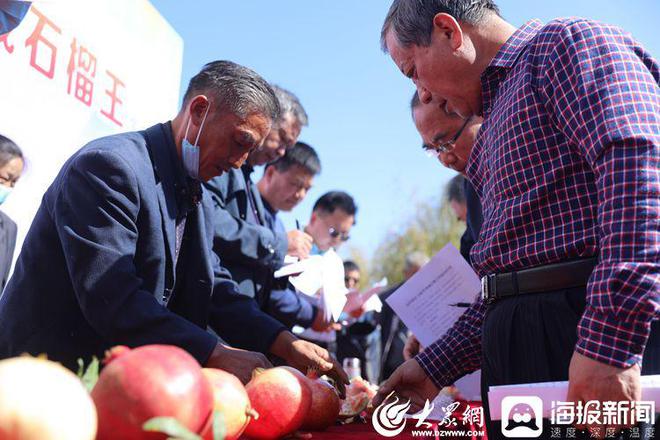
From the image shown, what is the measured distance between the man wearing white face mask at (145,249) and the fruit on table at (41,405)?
2.77 ft

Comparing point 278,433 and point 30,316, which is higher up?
point 30,316

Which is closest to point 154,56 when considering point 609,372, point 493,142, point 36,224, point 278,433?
point 36,224

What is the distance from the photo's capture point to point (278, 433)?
117 cm

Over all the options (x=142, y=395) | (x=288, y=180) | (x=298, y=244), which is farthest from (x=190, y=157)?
(x=288, y=180)

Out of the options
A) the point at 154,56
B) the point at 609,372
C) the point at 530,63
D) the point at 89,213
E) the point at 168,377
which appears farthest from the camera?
the point at 154,56

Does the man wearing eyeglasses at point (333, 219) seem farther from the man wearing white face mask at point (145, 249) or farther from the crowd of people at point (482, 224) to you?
the man wearing white face mask at point (145, 249)

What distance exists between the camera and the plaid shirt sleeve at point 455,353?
76.8 inches

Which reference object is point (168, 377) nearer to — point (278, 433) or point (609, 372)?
point (278, 433)

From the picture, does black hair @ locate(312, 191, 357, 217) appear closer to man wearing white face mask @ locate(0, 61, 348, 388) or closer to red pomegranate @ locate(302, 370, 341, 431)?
man wearing white face mask @ locate(0, 61, 348, 388)

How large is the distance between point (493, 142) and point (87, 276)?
1.13 m

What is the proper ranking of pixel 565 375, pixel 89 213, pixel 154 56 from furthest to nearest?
pixel 154 56
pixel 89 213
pixel 565 375

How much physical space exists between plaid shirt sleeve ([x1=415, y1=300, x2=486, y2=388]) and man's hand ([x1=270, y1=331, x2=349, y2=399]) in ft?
0.94

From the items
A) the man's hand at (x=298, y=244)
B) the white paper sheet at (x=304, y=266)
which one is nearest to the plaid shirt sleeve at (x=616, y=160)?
the white paper sheet at (x=304, y=266)

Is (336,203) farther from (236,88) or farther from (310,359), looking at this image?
(310,359)
